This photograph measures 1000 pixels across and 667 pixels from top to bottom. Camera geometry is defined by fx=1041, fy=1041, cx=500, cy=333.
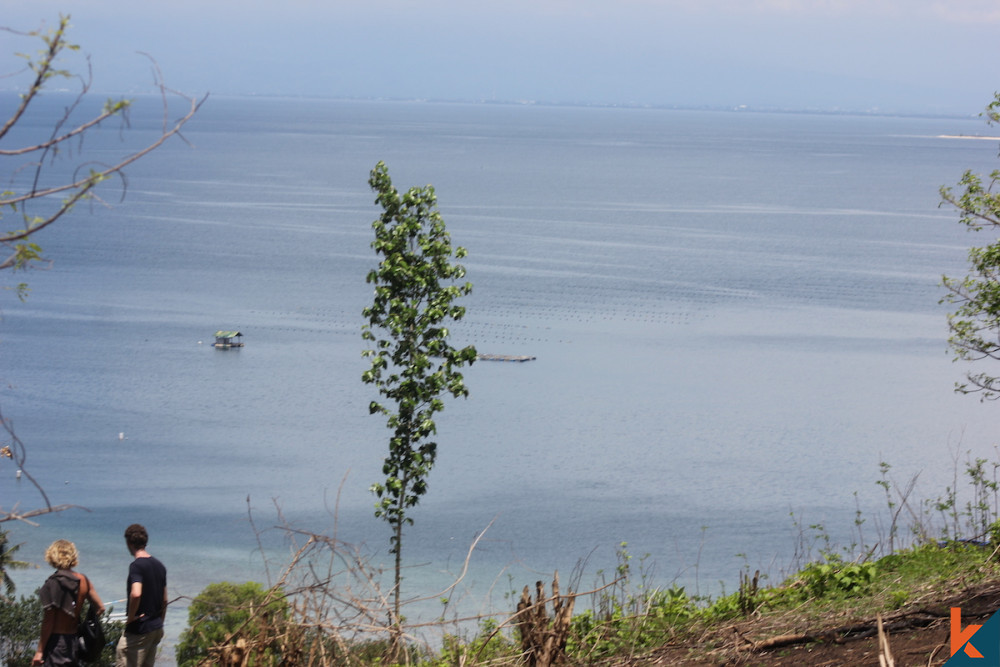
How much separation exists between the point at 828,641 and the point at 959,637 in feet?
3.16

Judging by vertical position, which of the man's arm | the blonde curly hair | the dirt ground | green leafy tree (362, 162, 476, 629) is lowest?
the dirt ground

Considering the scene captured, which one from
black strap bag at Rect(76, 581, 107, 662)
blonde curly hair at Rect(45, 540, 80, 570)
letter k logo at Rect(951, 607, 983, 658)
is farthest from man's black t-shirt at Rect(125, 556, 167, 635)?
letter k logo at Rect(951, 607, 983, 658)

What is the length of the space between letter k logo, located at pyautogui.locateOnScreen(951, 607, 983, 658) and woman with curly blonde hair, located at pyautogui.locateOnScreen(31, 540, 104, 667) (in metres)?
5.45

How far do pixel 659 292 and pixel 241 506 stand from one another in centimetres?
4474

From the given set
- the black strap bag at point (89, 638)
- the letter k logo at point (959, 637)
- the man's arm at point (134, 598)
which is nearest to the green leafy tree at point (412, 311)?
the man's arm at point (134, 598)

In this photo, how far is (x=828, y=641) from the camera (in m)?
6.79

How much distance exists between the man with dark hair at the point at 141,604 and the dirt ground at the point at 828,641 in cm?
345

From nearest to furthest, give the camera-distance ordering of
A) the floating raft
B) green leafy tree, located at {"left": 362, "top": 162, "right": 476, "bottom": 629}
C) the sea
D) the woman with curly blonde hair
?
the woman with curly blonde hair → green leafy tree, located at {"left": 362, "top": 162, "right": 476, "bottom": 629} → the sea → the floating raft

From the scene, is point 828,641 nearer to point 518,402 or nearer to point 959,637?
point 959,637

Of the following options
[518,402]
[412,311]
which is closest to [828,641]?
[412,311]

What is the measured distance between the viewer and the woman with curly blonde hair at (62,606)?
280 inches

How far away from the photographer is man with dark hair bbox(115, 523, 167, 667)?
7.44 metres

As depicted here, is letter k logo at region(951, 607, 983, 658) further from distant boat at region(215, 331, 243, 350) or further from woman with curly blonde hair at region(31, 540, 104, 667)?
distant boat at region(215, 331, 243, 350)

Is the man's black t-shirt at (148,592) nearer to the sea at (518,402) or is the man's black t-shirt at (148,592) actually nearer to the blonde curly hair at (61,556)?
the blonde curly hair at (61,556)
